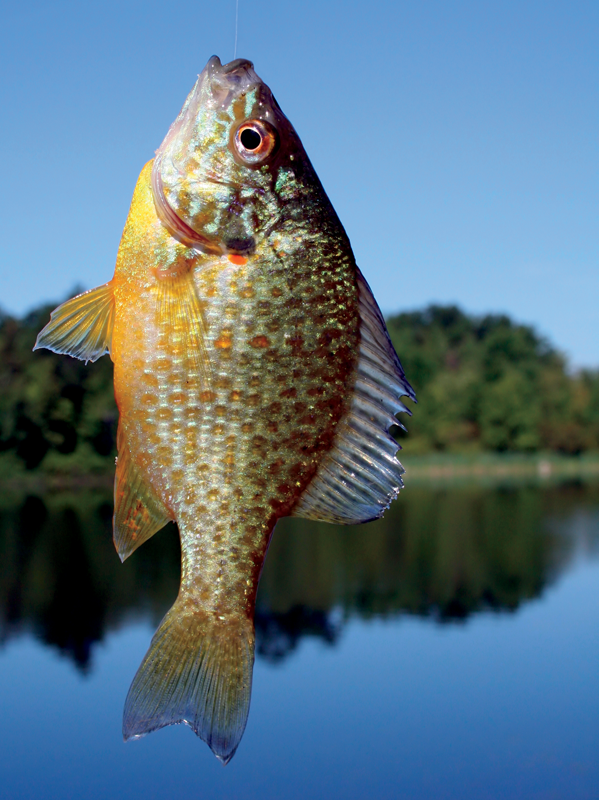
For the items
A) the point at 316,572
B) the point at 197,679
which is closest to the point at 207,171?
the point at 197,679

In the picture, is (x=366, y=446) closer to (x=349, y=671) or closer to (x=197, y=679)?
(x=197, y=679)

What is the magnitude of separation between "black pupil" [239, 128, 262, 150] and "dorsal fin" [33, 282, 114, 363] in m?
0.54

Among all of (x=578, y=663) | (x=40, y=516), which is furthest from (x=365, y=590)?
(x=40, y=516)

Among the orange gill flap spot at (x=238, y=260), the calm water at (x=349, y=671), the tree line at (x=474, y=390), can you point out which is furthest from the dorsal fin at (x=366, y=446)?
the tree line at (x=474, y=390)

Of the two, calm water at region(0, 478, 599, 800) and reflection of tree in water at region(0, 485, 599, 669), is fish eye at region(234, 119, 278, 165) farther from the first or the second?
reflection of tree in water at region(0, 485, 599, 669)

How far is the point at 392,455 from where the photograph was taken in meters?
2.19

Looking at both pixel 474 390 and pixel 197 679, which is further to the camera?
pixel 474 390

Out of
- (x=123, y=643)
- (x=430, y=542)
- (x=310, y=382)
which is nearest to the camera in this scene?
(x=310, y=382)

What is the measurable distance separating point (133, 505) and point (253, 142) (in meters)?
1.08

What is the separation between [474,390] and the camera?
8700cm

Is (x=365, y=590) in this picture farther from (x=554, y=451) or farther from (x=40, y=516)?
(x=554, y=451)

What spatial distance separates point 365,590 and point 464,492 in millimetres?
46345

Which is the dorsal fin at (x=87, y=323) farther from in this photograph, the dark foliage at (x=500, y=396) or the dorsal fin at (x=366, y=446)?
the dark foliage at (x=500, y=396)

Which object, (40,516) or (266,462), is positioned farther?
(40,516)
